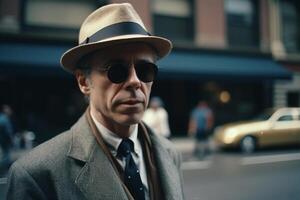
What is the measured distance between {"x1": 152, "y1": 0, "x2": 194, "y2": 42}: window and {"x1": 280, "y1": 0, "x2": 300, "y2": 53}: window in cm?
541

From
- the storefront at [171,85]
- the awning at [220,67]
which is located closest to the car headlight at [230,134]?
the storefront at [171,85]

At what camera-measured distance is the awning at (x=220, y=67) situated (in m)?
14.3

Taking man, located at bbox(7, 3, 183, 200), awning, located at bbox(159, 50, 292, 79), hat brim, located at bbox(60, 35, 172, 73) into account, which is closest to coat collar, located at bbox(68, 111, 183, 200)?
man, located at bbox(7, 3, 183, 200)

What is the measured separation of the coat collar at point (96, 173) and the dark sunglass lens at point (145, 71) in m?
0.36

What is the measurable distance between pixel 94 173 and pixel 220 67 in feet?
47.8

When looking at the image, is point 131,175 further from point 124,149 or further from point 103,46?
point 103,46

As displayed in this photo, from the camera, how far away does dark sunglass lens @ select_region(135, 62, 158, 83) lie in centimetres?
158

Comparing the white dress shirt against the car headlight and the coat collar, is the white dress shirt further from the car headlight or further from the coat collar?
the car headlight

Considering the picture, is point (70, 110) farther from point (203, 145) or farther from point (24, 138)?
point (203, 145)

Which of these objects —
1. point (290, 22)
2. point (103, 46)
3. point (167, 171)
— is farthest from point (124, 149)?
point (290, 22)

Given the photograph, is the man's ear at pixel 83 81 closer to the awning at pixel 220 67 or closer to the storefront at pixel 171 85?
the storefront at pixel 171 85

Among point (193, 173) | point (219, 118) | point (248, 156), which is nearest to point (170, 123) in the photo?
point (219, 118)

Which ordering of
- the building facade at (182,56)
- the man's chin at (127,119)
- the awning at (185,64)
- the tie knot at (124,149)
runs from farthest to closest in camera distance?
the building facade at (182,56) < the awning at (185,64) < the tie knot at (124,149) < the man's chin at (127,119)

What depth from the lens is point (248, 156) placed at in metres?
10.6
